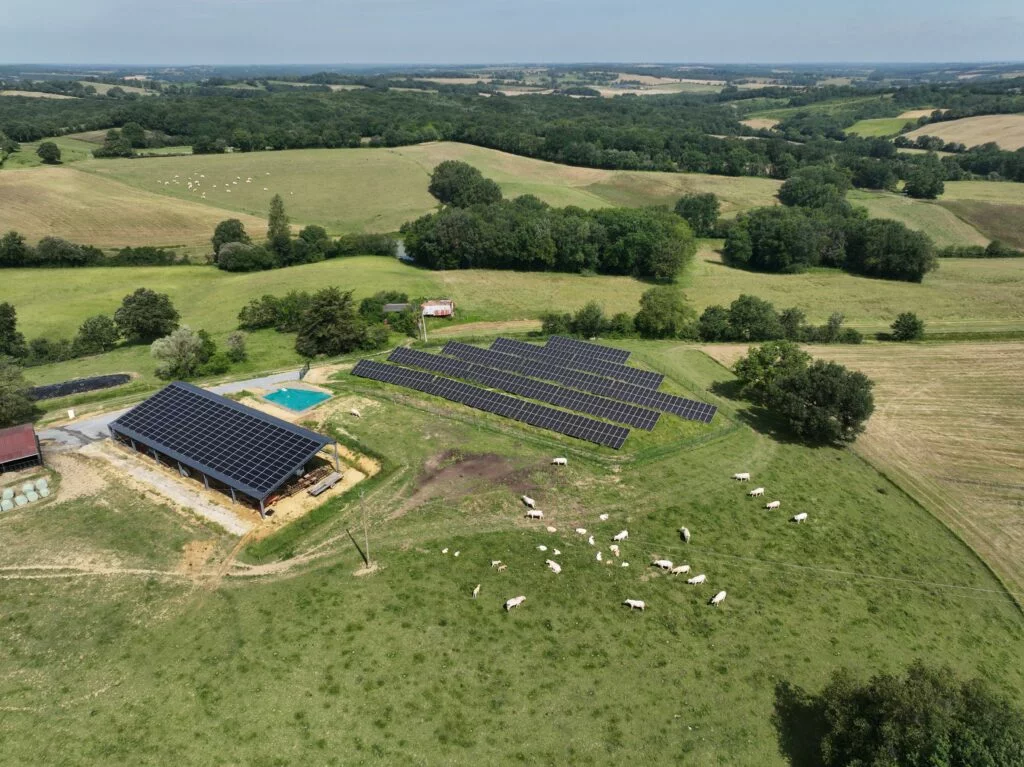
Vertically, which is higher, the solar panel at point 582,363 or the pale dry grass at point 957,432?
the solar panel at point 582,363

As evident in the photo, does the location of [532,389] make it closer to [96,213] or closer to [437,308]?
[437,308]

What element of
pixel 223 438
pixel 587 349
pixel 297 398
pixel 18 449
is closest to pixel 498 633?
pixel 223 438

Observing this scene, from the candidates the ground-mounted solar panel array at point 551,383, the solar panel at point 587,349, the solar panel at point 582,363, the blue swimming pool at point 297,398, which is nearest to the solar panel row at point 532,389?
the ground-mounted solar panel array at point 551,383

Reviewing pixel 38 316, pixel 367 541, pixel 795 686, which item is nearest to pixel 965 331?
pixel 795 686

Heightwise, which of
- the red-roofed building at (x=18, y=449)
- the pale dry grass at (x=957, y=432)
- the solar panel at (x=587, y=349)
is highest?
the red-roofed building at (x=18, y=449)

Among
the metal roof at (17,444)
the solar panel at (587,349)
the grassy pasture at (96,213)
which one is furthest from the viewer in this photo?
the grassy pasture at (96,213)

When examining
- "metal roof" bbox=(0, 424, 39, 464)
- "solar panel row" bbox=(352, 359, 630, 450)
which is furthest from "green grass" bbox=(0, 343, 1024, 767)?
"metal roof" bbox=(0, 424, 39, 464)

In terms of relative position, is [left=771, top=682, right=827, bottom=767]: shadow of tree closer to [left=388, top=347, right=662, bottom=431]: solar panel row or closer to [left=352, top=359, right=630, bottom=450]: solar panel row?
[left=352, top=359, right=630, bottom=450]: solar panel row

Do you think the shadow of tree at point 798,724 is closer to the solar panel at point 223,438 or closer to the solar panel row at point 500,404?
the solar panel row at point 500,404
